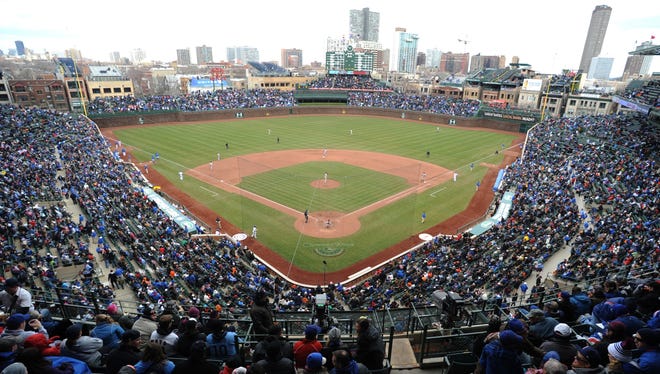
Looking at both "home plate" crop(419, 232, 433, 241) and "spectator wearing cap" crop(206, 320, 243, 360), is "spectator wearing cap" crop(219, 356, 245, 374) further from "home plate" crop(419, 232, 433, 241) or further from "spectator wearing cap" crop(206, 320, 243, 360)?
"home plate" crop(419, 232, 433, 241)

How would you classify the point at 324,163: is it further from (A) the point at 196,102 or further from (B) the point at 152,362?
(A) the point at 196,102

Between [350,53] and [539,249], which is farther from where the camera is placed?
[350,53]

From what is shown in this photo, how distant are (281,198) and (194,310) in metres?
23.7

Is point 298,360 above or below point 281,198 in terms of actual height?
above

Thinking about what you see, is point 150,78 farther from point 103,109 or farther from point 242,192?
point 242,192

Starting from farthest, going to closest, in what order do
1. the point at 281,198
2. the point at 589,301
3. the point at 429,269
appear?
the point at 281,198
the point at 429,269
the point at 589,301

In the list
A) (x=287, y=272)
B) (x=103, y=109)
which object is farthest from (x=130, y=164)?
(x=103, y=109)

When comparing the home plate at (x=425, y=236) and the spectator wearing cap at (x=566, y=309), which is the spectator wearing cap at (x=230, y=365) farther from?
the home plate at (x=425, y=236)

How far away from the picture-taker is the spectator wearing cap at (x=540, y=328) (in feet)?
20.5

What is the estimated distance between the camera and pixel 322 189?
32.3 meters

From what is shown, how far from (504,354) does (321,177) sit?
31.0m

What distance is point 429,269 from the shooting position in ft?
61.2

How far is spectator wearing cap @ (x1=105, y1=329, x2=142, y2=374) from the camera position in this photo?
512 centimetres

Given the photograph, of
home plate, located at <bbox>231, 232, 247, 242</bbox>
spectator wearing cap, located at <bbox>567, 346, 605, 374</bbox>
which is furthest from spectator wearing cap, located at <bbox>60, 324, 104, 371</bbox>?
home plate, located at <bbox>231, 232, 247, 242</bbox>
